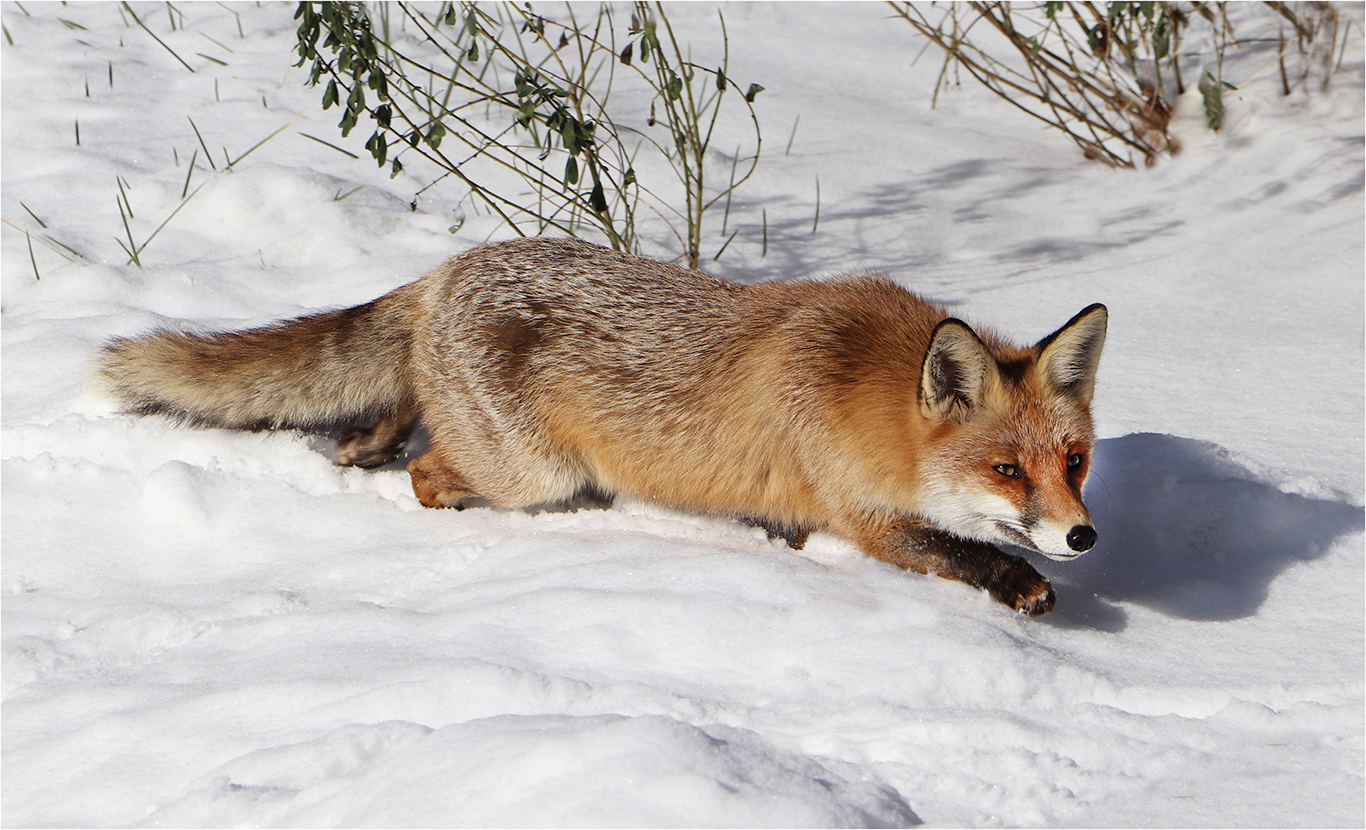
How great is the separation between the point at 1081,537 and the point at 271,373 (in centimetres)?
285

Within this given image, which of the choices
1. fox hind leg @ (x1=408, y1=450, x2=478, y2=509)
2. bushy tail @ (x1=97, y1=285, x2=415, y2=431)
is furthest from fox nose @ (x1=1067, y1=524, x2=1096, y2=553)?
bushy tail @ (x1=97, y1=285, x2=415, y2=431)

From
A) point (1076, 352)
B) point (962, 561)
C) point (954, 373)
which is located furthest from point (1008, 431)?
point (962, 561)

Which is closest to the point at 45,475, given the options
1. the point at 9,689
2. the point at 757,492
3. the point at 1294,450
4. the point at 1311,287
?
the point at 9,689

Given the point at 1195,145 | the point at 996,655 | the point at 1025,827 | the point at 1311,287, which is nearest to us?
the point at 1025,827

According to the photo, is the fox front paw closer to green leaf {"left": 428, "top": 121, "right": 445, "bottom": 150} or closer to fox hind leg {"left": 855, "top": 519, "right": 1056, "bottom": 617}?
fox hind leg {"left": 855, "top": 519, "right": 1056, "bottom": 617}

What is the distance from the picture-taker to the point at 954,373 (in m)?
3.15

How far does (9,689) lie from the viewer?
282cm

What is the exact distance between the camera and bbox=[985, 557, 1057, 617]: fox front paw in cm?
313

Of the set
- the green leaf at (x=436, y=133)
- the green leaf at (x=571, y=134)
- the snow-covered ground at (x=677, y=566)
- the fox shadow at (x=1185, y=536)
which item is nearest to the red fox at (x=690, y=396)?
the snow-covered ground at (x=677, y=566)

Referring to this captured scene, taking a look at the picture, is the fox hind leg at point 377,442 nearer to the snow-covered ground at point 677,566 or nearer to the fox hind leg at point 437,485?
the snow-covered ground at point 677,566

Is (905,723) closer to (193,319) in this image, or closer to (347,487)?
(347,487)

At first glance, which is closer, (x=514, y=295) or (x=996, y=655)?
(x=996, y=655)

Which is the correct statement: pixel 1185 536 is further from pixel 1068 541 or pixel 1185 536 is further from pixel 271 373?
pixel 271 373

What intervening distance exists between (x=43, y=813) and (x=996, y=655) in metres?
2.27
